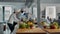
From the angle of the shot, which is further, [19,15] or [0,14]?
[0,14]

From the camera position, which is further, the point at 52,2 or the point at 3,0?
the point at 52,2

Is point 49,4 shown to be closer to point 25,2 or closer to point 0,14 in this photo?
point 25,2

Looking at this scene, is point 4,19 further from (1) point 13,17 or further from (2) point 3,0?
(1) point 13,17

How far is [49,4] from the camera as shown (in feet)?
18.9

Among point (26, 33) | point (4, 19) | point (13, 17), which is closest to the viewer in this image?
point (26, 33)

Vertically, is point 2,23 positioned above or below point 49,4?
below

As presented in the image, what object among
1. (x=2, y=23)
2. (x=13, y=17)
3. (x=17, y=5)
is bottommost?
(x=2, y=23)

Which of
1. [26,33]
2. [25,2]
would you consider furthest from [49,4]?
[26,33]

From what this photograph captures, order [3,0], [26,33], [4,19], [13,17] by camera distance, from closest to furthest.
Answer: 1. [26,33]
2. [13,17]
3. [3,0]
4. [4,19]

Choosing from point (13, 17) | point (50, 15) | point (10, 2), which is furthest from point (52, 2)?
point (13, 17)

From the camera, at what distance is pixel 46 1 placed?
5.38 metres

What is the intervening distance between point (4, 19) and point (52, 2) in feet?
7.06

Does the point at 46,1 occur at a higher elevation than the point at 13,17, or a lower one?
higher

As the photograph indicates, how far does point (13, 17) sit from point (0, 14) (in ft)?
6.82
